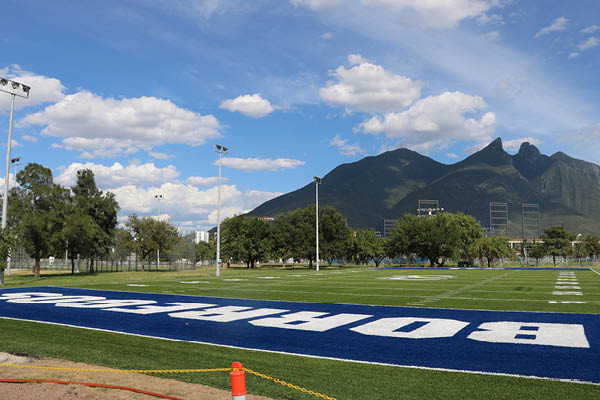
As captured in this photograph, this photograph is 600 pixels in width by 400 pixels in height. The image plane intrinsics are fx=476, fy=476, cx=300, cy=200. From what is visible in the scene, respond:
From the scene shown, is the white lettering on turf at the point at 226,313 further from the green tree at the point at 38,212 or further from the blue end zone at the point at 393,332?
the green tree at the point at 38,212

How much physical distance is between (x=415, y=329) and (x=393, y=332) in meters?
0.68

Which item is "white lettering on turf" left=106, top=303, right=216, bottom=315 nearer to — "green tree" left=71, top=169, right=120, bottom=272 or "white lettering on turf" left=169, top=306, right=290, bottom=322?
"white lettering on turf" left=169, top=306, right=290, bottom=322

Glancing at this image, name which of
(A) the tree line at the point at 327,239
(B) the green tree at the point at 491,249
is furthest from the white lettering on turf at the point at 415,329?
(B) the green tree at the point at 491,249

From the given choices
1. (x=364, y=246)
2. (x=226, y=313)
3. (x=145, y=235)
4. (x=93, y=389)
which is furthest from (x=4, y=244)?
(x=364, y=246)

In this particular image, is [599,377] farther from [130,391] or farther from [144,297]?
[144,297]

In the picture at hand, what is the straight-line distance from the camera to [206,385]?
6.75 metres

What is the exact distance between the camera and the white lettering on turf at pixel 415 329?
35.3 feet

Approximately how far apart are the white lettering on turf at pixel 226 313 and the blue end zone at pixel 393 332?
0.10ft

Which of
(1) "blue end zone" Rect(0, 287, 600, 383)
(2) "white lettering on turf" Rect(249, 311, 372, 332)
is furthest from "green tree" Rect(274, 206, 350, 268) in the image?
(2) "white lettering on turf" Rect(249, 311, 372, 332)

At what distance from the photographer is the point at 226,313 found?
14711 mm

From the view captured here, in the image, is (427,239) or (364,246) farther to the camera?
(364,246)

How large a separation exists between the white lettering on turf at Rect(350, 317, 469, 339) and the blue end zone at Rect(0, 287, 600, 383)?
0.9 inches

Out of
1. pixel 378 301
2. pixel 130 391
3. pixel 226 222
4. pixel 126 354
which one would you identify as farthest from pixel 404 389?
pixel 226 222

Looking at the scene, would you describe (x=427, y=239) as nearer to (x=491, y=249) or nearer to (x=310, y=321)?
(x=491, y=249)
